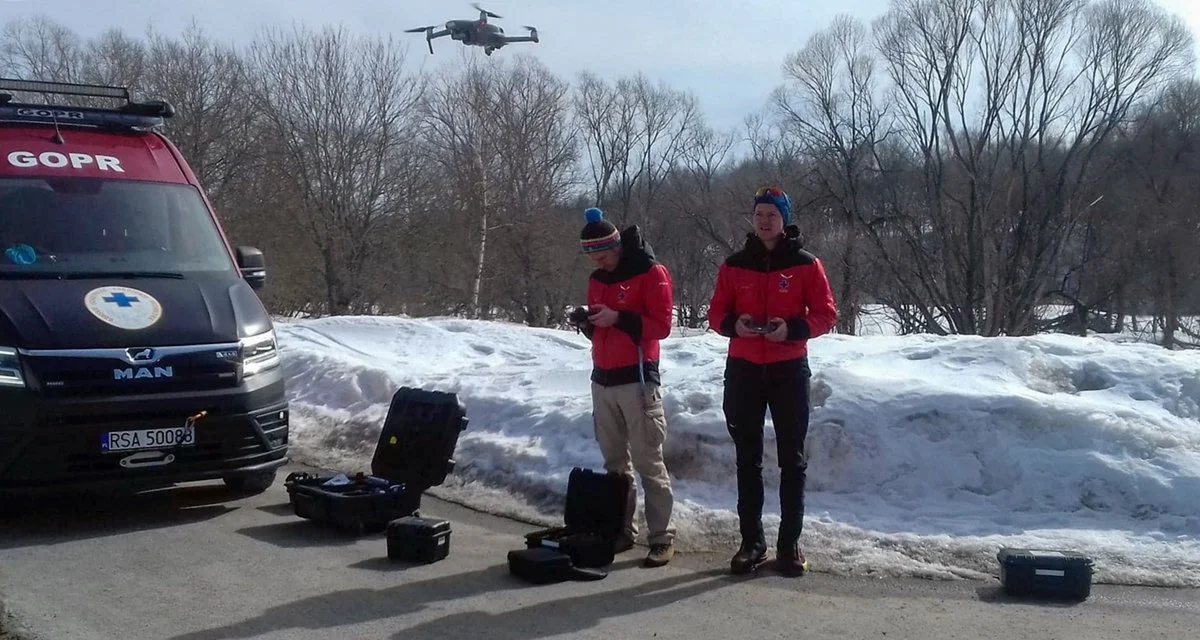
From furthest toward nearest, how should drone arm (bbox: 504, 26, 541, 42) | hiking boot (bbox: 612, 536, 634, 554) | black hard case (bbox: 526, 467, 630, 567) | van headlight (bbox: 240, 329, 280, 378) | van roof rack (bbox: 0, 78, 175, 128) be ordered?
drone arm (bbox: 504, 26, 541, 42) → van roof rack (bbox: 0, 78, 175, 128) → van headlight (bbox: 240, 329, 280, 378) → hiking boot (bbox: 612, 536, 634, 554) → black hard case (bbox: 526, 467, 630, 567)

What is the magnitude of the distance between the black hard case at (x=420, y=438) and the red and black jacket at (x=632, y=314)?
1.50m

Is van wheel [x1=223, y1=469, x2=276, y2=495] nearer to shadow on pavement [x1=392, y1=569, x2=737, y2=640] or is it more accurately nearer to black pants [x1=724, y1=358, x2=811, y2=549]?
shadow on pavement [x1=392, y1=569, x2=737, y2=640]

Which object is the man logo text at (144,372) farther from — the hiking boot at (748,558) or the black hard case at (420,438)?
the hiking boot at (748,558)

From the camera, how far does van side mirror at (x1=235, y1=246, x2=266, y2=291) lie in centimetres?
768

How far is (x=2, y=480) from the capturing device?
5965 mm

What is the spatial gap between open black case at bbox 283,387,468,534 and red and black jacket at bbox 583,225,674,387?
154cm

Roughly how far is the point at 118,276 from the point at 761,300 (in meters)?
4.22

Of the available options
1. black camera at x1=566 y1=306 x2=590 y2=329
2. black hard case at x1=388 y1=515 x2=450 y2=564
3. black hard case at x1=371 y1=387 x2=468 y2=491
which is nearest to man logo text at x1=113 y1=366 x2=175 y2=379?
black hard case at x1=371 y1=387 x2=468 y2=491

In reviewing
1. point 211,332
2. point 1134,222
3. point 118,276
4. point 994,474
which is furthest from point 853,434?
point 1134,222

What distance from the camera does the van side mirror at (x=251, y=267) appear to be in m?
7.68

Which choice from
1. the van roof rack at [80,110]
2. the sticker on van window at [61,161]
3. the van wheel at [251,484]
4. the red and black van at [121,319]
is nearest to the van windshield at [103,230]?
the red and black van at [121,319]

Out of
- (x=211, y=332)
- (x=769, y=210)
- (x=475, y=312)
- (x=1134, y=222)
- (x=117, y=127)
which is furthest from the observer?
(x=1134, y=222)

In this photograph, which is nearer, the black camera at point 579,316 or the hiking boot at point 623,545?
the black camera at point 579,316

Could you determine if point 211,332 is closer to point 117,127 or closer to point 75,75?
point 117,127
